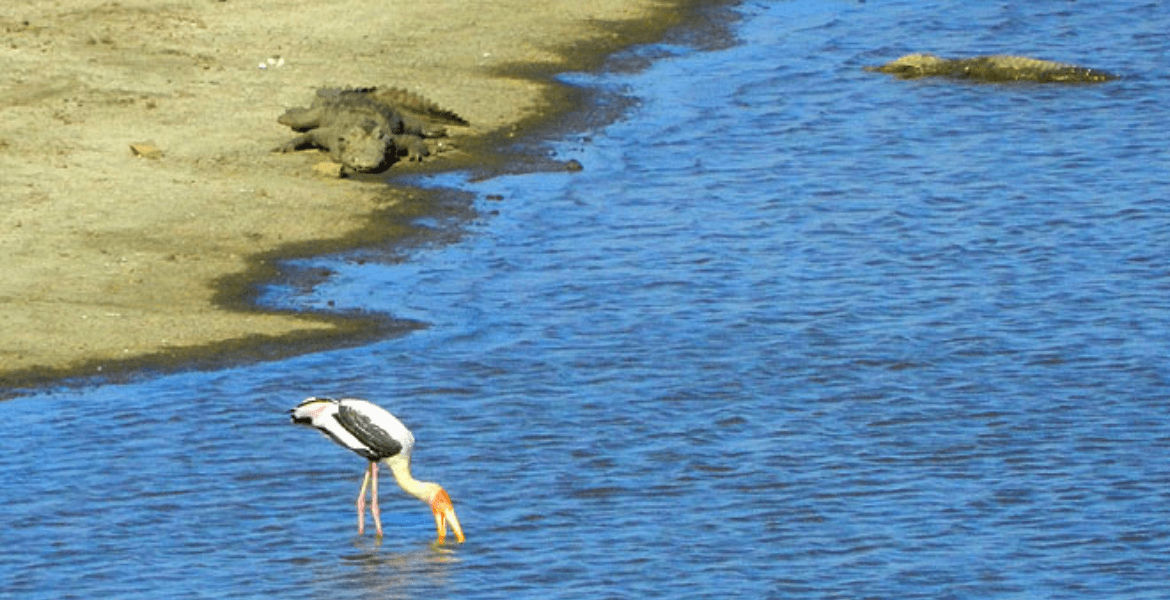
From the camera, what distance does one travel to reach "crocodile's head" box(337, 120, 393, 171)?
23391 mm

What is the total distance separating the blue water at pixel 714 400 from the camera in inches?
546

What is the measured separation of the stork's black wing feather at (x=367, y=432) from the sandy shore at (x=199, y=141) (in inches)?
150

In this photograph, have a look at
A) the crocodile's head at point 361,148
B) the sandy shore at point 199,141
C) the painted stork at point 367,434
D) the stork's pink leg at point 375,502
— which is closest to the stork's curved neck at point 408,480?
the painted stork at point 367,434

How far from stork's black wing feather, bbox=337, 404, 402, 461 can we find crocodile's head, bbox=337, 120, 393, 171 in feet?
29.9

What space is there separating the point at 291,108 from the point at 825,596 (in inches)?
526

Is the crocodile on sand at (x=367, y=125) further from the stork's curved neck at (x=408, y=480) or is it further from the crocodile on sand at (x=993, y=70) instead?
the stork's curved neck at (x=408, y=480)

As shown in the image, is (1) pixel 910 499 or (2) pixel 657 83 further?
(2) pixel 657 83

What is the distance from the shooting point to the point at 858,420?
16641 millimetres

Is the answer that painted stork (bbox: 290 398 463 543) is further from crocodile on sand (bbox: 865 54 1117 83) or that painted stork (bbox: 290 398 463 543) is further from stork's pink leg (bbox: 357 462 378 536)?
crocodile on sand (bbox: 865 54 1117 83)

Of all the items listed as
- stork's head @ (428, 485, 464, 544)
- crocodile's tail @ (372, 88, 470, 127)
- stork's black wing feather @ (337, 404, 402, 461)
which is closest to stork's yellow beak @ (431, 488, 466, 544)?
stork's head @ (428, 485, 464, 544)

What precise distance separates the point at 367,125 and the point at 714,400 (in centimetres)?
749

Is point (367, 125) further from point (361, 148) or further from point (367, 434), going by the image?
point (367, 434)

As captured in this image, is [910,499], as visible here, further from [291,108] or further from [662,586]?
[291,108]

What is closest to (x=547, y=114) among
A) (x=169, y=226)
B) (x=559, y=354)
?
(x=169, y=226)
